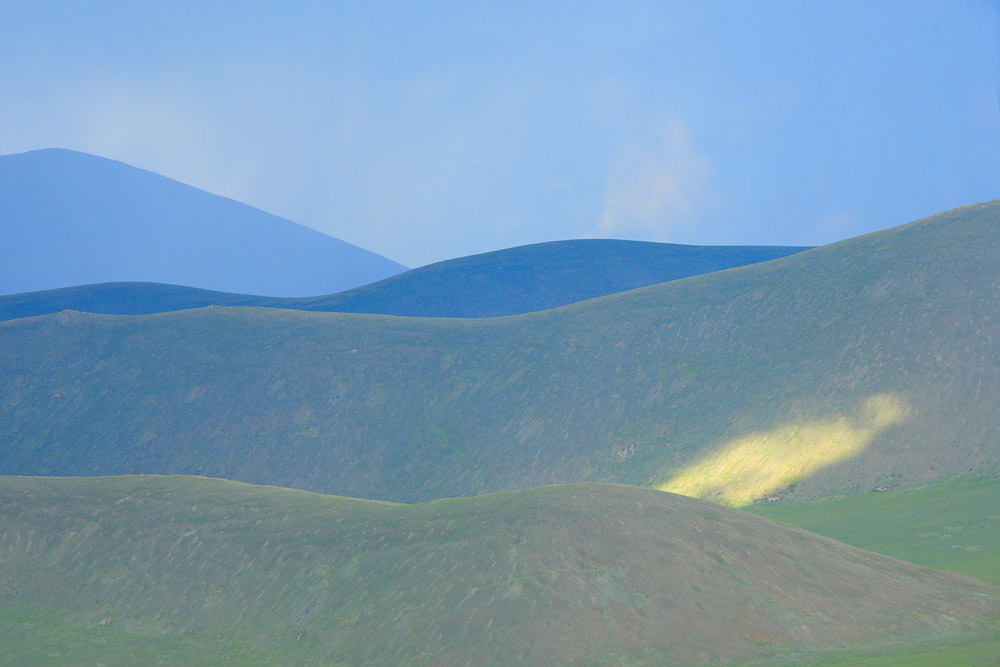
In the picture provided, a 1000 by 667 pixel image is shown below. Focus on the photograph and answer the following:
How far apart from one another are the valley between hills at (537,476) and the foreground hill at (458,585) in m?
0.10

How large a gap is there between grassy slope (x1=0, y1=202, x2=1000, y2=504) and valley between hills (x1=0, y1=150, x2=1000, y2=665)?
21cm

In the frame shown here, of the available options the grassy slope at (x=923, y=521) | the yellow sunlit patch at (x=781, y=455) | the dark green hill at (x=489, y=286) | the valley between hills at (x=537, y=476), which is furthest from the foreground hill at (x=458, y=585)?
the dark green hill at (x=489, y=286)

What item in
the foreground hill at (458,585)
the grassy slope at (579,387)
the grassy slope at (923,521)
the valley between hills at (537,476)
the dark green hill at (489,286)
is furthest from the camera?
the dark green hill at (489,286)

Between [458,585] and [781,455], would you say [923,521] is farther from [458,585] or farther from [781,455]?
[458,585]

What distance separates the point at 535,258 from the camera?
12719 cm

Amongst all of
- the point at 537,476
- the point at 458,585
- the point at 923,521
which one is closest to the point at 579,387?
the point at 537,476

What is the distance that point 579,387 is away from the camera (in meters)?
57.1

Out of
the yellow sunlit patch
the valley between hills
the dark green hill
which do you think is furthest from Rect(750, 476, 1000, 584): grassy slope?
the dark green hill

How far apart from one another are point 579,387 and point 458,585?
116ft

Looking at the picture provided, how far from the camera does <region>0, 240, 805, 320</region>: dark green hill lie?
374 ft

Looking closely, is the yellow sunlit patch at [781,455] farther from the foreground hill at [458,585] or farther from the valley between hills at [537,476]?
the foreground hill at [458,585]

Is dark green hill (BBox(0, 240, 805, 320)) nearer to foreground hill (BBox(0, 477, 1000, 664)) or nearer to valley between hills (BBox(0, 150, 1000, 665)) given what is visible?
valley between hills (BBox(0, 150, 1000, 665))

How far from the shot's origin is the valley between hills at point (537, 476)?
70.8 ft

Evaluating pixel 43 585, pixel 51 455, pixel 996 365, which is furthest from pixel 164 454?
pixel 996 365
